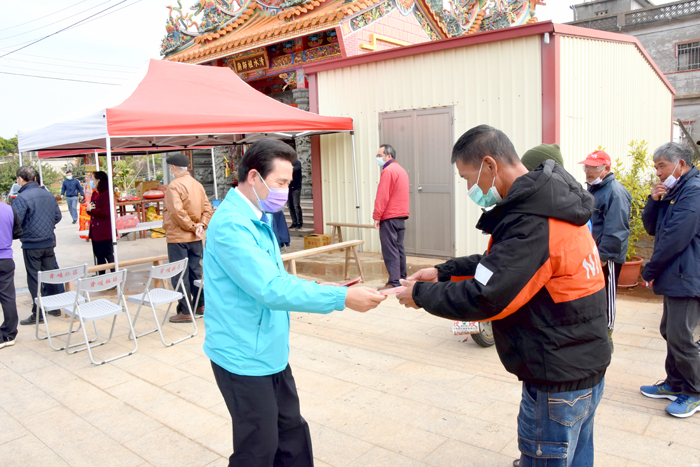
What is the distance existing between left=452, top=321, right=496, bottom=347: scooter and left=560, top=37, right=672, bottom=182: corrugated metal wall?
11.2 ft

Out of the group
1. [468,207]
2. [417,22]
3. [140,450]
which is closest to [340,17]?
[417,22]

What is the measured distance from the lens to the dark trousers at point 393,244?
6.79 meters

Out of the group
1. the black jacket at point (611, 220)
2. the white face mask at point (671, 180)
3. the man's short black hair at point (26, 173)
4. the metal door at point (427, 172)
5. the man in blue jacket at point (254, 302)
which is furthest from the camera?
the metal door at point (427, 172)

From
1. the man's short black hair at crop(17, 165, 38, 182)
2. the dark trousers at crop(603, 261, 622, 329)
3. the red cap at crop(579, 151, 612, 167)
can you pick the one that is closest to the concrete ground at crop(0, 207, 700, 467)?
the dark trousers at crop(603, 261, 622, 329)

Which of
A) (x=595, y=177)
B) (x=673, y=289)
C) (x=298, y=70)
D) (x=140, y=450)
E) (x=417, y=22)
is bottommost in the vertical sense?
(x=140, y=450)

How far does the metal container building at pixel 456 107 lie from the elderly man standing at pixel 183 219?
11.2 feet

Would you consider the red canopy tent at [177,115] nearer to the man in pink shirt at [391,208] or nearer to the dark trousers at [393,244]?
the man in pink shirt at [391,208]

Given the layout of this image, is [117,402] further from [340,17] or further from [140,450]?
[340,17]

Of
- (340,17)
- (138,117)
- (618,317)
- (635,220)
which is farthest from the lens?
(340,17)

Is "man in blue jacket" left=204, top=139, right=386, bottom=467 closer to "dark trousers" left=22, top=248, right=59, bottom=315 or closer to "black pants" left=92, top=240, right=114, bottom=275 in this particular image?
"dark trousers" left=22, top=248, right=59, bottom=315

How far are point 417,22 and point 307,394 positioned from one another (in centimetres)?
1108

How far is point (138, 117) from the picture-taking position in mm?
5809

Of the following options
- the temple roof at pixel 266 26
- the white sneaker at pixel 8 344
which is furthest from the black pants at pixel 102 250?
the temple roof at pixel 266 26

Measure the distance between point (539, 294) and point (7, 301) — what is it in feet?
17.6
